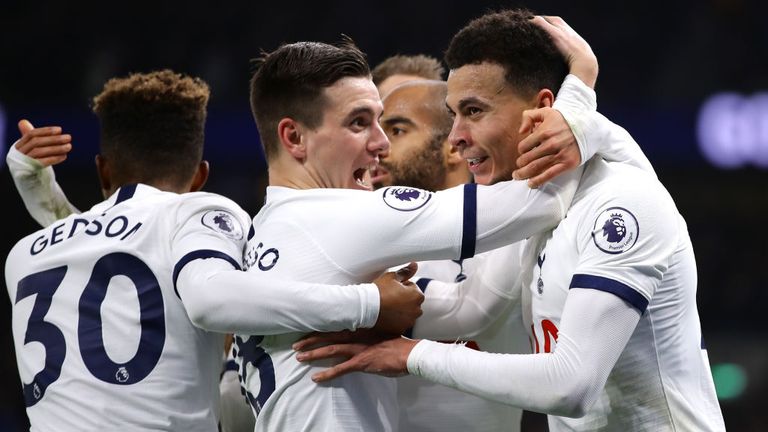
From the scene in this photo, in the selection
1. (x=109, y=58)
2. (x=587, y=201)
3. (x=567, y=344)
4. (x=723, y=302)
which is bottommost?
(x=723, y=302)

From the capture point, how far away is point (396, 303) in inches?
124

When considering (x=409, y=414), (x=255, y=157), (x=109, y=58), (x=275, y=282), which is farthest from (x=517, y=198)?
(x=109, y=58)

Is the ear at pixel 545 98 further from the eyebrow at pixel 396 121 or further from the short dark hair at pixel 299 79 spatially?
the eyebrow at pixel 396 121

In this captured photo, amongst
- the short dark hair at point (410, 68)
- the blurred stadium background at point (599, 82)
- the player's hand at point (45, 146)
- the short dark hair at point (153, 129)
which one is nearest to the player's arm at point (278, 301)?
the short dark hair at point (153, 129)

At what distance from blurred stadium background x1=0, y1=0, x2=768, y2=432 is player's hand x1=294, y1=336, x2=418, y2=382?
821 cm

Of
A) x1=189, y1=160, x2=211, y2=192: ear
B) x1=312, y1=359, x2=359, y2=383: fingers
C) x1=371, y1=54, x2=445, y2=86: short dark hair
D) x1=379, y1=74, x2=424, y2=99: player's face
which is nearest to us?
x1=312, y1=359, x2=359, y2=383: fingers

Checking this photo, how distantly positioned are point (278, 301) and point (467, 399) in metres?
1.08

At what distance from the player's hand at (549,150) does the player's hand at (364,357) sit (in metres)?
0.66

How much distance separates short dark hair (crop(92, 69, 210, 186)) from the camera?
4043mm

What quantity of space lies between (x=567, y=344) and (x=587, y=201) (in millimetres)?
478

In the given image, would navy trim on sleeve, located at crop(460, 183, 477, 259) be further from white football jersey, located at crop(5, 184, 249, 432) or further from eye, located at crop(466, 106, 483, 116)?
white football jersey, located at crop(5, 184, 249, 432)

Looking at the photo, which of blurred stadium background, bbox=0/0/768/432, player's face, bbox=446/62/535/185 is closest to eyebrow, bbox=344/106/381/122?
player's face, bbox=446/62/535/185

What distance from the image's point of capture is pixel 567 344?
2.86 metres

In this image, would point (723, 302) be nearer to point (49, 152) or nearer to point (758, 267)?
point (758, 267)
